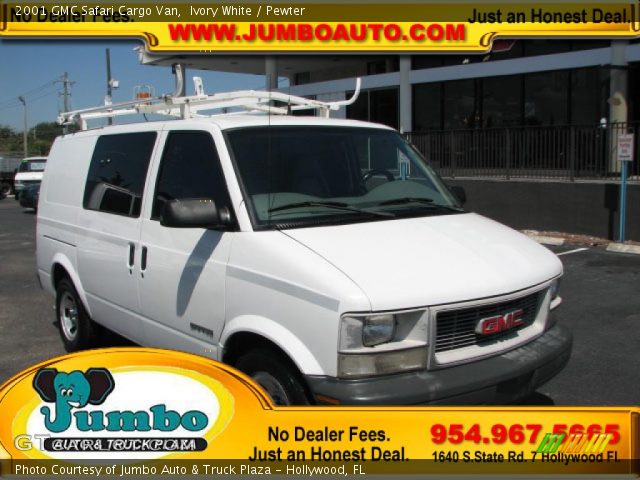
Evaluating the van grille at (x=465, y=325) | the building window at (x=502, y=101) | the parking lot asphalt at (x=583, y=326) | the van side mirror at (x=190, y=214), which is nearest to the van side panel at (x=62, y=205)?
the parking lot asphalt at (x=583, y=326)

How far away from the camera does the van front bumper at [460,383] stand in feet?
9.98

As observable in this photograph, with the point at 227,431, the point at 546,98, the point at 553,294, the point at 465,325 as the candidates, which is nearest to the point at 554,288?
the point at 553,294

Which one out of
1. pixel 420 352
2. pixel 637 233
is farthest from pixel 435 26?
pixel 637 233

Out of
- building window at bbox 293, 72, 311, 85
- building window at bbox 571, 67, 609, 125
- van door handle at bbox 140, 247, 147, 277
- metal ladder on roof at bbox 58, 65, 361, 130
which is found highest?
building window at bbox 293, 72, 311, 85

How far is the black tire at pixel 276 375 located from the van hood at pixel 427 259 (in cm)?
60

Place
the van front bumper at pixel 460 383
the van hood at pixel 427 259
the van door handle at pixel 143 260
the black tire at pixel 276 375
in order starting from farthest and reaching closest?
the van door handle at pixel 143 260
the black tire at pixel 276 375
the van hood at pixel 427 259
the van front bumper at pixel 460 383

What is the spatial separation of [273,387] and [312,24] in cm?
310

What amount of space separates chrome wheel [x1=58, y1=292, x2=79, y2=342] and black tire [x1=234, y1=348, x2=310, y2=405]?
2881mm

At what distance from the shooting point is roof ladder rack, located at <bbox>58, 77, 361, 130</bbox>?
15.9 feet

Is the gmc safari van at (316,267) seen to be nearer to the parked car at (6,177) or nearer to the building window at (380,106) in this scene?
the building window at (380,106)

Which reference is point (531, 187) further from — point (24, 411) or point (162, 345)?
point (24, 411)

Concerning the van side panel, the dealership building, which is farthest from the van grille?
the dealership building

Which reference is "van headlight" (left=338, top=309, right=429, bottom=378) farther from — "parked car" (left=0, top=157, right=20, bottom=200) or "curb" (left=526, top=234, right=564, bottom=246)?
"parked car" (left=0, top=157, right=20, bottom=200)

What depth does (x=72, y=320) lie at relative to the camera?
5895 mm
